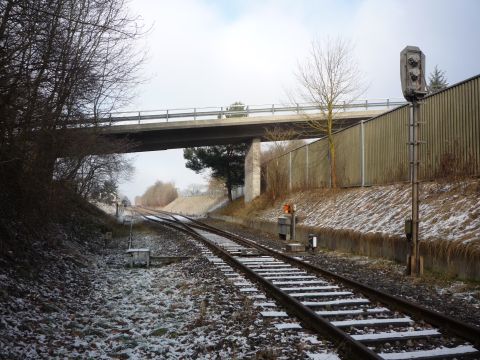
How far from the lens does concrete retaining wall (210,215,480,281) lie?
921 centimetres

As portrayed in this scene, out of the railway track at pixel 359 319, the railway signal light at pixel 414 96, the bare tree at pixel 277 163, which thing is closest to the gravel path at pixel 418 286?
the railway signal light at pixel 414 96

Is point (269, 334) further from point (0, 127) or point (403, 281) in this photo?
point (0, 127)

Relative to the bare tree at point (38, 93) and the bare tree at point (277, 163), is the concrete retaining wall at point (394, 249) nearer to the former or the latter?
the bare tree at point (38, 93)

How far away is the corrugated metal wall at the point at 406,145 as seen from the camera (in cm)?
1296

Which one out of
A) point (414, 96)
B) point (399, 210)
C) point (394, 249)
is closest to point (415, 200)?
point (414, 96)

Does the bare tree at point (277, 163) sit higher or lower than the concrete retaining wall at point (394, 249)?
higher

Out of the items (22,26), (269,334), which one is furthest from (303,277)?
(22,26)

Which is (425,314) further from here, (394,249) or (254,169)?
(254,169)

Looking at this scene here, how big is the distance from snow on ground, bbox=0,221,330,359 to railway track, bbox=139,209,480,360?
0.34m

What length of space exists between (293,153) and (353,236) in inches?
624

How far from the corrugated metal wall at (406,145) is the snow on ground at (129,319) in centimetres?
834

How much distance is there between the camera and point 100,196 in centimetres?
2856

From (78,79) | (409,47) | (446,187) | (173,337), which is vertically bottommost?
(173,337)

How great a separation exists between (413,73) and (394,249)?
488 centimetres
